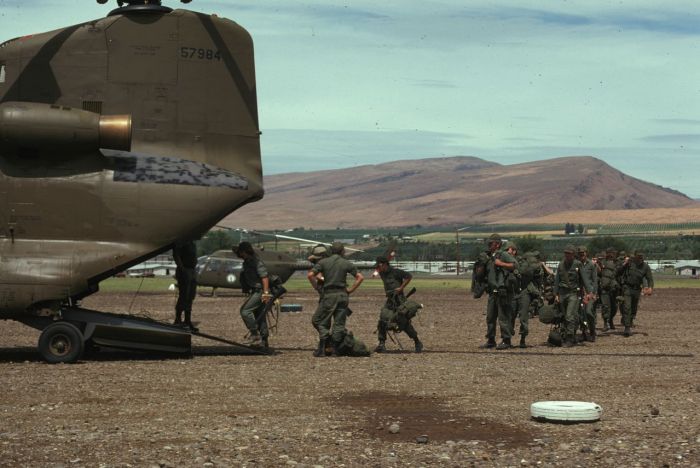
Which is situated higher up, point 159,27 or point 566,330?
point 159,27

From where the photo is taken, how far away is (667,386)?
13508 millimetres

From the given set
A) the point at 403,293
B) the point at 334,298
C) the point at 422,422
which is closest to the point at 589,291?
the point at 403,293

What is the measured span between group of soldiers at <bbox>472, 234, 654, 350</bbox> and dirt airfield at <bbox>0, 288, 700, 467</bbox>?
1.82 feet

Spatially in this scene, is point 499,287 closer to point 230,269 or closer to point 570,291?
point 570,291

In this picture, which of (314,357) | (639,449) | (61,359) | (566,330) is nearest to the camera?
(639,449)

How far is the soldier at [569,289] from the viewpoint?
19938 millimetres

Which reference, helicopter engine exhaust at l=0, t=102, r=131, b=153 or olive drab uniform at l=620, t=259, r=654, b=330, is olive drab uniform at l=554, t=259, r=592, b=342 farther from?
helicopter engine exhaust at l=0, t=102, r=131, b=153

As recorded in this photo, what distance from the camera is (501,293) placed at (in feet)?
61.9

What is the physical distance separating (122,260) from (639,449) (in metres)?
8.82

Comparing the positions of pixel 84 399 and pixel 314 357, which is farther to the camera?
pixel 314 357

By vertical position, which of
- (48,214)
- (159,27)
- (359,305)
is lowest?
(359,305)

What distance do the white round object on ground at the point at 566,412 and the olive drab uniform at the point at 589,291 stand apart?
9760 millimetres

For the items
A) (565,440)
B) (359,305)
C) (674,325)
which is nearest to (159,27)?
(565,440)

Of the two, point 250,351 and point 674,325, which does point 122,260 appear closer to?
point 250,351
